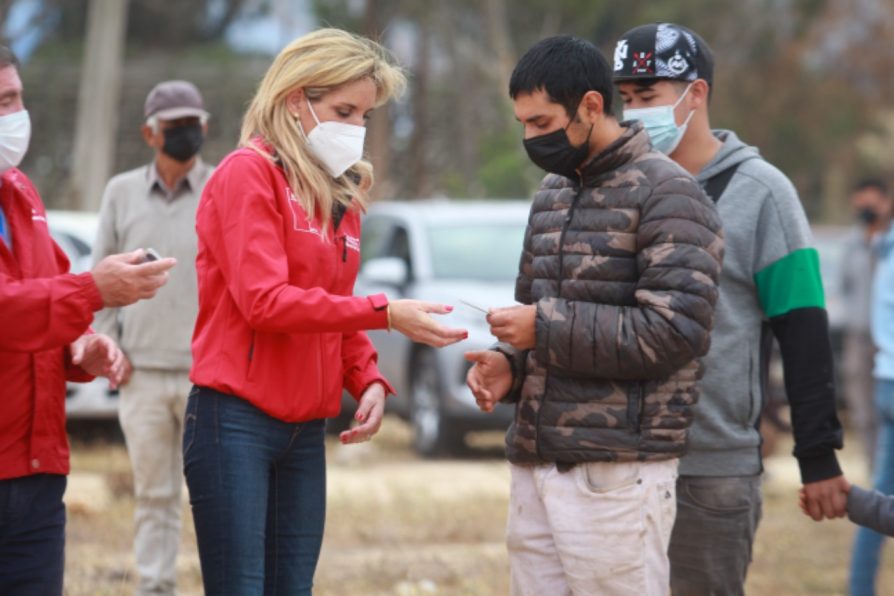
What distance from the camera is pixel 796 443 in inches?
191

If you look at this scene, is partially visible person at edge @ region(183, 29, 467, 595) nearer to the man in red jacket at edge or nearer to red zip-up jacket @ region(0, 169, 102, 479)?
the man in red jacket at edge

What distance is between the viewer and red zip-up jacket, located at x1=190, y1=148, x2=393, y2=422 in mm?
4070

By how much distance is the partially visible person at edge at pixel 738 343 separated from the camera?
4711mm

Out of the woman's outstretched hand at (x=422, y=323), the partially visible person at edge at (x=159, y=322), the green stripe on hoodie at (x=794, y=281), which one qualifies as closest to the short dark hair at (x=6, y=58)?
the woman's outstretched hand at (x=422, y=323)

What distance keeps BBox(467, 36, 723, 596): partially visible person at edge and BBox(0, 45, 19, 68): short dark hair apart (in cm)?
139

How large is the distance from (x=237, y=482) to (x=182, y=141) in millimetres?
3055

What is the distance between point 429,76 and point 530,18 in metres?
2.85

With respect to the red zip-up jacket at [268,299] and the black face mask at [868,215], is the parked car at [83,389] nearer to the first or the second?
the black face mask at [868,215]

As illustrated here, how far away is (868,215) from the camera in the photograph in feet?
37.0

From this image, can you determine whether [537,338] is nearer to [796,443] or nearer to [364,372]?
[364,372]

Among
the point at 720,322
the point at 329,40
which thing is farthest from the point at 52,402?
the point at 720,322

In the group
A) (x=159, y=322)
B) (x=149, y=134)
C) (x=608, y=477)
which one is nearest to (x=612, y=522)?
(x=608, y=477)

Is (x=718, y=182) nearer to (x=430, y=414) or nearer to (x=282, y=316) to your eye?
(x=282, y=316)

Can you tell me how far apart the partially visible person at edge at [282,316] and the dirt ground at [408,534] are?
2.93 meters
